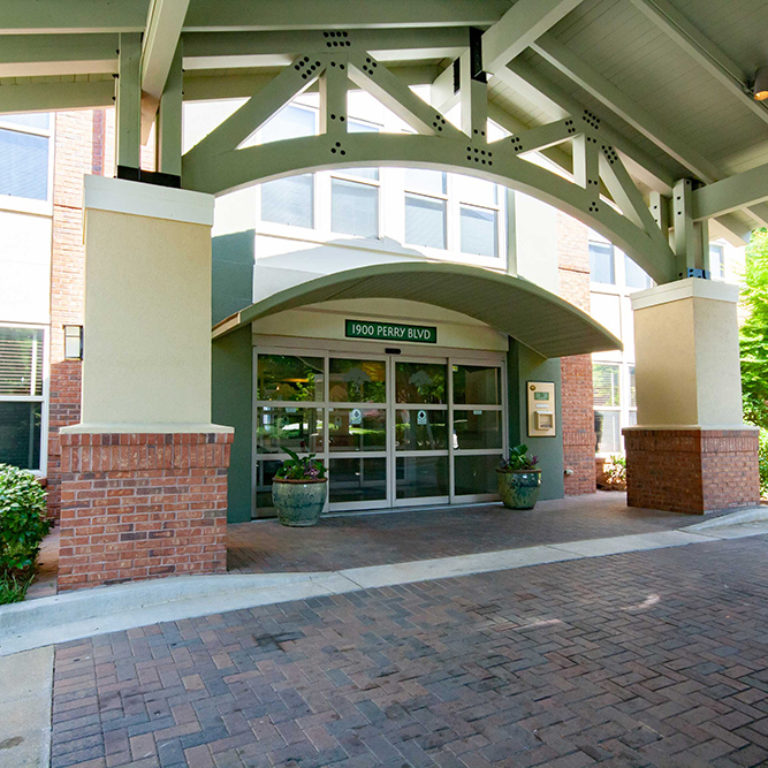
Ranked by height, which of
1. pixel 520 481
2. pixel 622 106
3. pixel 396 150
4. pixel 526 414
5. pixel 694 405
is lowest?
A: pixel 520 481

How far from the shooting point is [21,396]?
8367 mm

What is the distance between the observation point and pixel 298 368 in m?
9.85

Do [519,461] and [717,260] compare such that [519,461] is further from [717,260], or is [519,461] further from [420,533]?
[717,260]

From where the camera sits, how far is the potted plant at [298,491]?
8.52 meters

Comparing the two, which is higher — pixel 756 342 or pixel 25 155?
pixel 25 155

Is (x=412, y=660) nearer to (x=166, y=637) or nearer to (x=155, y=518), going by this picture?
(x=166, y=637)

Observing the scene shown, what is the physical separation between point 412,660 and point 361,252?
295 inches

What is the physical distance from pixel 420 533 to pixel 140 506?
A: 403cm

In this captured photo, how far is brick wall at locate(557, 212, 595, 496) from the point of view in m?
12.6

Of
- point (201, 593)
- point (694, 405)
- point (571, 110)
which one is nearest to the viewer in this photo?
point (201, 593)

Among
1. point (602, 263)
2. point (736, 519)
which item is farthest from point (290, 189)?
point (736, 519)

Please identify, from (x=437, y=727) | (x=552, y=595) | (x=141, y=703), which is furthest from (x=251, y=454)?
(x=437, y=727)

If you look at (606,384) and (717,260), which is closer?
(606,384)

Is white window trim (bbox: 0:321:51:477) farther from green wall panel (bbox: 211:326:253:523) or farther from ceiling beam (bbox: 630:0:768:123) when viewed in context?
ceiling beam (bbox: 630:0:768:123)
